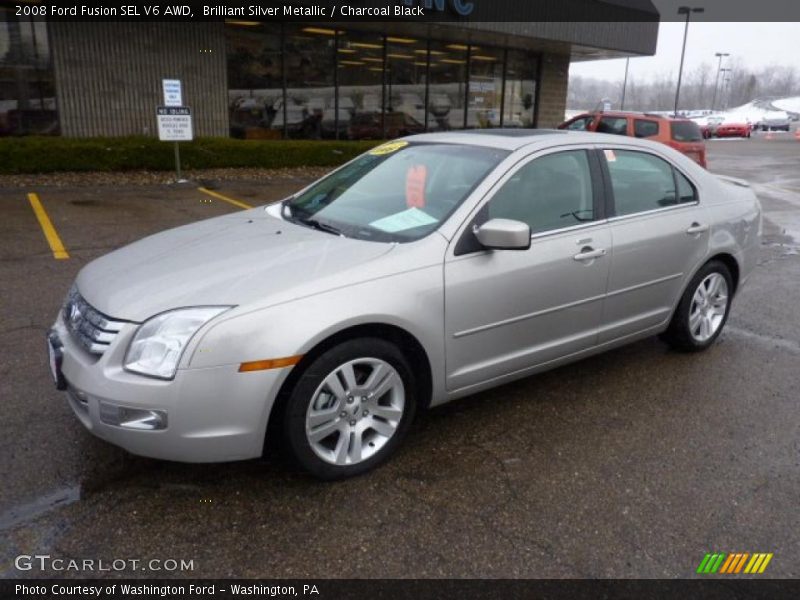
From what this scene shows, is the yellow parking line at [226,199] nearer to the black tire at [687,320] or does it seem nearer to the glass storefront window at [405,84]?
the glass storefront window at [405,84]

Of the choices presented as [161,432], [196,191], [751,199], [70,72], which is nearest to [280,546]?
[161,432]

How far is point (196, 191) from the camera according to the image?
11.8 m

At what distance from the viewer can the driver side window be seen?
350 cm

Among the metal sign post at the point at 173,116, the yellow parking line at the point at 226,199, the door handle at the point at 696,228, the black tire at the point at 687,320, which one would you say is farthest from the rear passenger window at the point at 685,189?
the metal sign post at the point at 173,116

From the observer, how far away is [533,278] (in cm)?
346

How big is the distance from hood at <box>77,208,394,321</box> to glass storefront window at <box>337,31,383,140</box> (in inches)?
530

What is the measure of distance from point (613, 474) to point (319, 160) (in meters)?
12.9

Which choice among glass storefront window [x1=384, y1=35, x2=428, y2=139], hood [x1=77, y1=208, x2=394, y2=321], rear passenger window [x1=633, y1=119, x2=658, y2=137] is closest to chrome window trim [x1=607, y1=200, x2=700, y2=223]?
hood [x1=77, y1=208, x2=394, y2=321]

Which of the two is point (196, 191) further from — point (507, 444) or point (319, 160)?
point (507, 444)

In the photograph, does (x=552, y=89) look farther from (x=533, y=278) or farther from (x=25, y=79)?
(x=533, y=278)

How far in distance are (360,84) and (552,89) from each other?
7.32 meters

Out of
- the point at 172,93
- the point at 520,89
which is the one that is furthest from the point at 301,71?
the point at 520,89

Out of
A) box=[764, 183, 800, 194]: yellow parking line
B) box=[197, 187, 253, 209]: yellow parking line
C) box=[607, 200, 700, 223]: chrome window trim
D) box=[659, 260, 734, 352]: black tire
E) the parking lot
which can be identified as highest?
box=[607, 200, 700, 223]: chrome window trim

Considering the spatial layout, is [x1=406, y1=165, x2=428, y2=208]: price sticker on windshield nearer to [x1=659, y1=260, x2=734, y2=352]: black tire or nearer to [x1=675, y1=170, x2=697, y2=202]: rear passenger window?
[x1=675, y1=170, x2=697, y2=202]: rear passenger window
